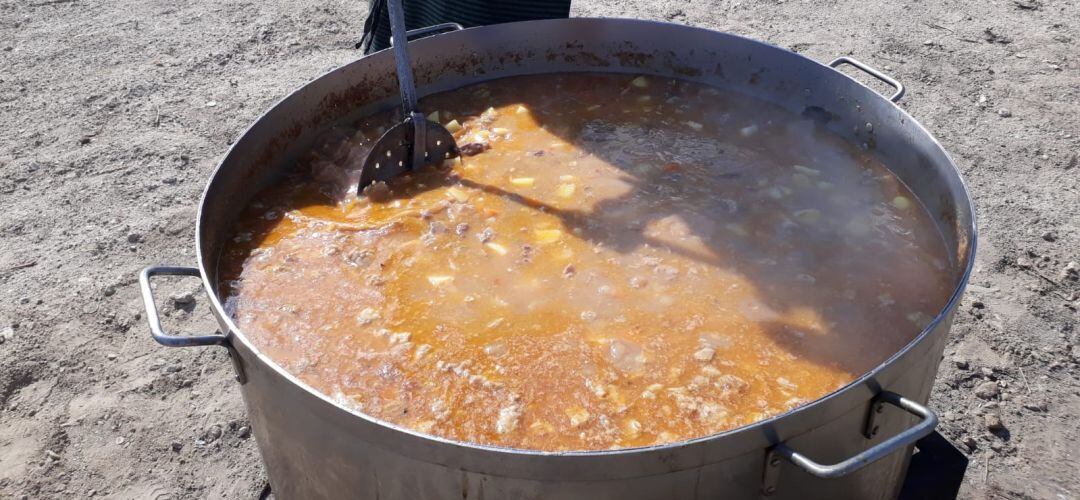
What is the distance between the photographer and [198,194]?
4227mm

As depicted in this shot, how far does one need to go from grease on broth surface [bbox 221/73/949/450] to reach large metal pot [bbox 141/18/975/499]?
0.09m

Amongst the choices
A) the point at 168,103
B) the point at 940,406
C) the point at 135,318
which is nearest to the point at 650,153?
the point at 940,406

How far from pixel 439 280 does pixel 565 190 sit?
0.56 metres

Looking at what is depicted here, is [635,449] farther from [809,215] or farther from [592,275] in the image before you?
[809,215]

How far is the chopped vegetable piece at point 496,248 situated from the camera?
2.27m

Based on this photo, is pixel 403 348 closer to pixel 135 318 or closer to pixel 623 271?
pixel 623 271

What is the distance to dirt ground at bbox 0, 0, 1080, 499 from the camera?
2.99m

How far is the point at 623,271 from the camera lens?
2195 millimetres

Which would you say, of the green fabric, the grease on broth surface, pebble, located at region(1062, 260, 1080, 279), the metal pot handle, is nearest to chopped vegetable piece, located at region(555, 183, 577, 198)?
the grease on broth surface

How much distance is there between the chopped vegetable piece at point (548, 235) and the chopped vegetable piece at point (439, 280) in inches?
11.4

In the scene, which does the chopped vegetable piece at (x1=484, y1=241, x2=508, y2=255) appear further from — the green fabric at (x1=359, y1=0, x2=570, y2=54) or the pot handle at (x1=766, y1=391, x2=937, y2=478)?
the green fabric at (x1=359, y1=0, x2=570, y2=54)

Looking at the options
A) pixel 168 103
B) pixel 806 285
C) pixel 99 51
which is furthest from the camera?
pixel 99 51

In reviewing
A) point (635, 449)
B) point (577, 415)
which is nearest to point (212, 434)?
point (577, 415)

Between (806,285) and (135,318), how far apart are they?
9.15 feet
